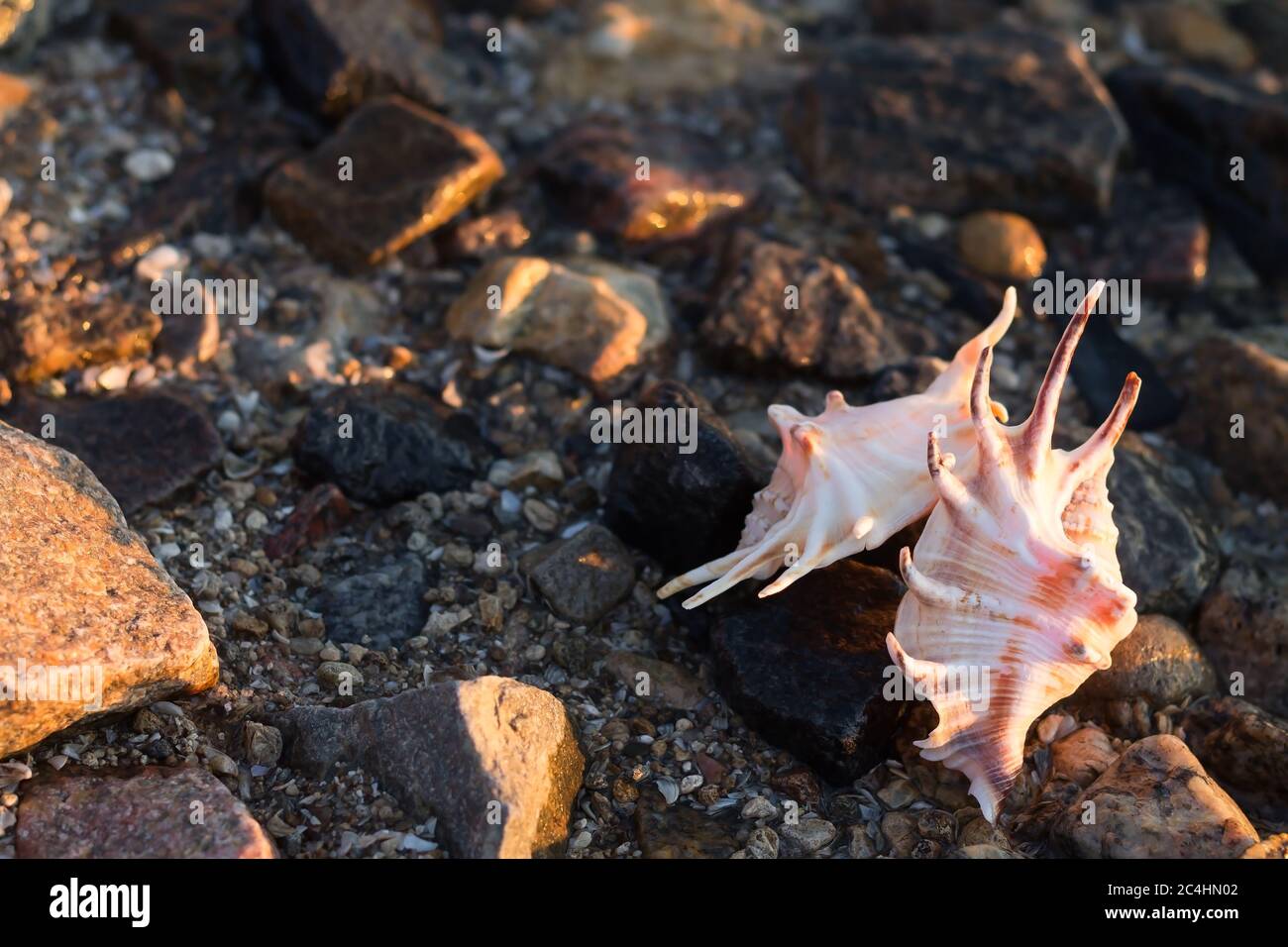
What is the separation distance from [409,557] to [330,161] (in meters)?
2.59

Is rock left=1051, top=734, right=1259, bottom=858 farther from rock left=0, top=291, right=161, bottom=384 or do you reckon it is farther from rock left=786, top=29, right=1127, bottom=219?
rock left=0, top=291, right=161, bottom=384

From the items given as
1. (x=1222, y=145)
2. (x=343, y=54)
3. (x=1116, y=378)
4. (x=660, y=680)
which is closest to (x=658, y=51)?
(x=343, y=54)

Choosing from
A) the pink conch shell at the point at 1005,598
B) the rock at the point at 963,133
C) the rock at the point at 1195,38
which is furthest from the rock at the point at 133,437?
the rock at the point at 1195,38

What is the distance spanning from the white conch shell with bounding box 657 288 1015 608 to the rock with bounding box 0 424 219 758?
188 centimetres

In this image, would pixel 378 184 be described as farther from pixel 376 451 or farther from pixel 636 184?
pixel 376 451

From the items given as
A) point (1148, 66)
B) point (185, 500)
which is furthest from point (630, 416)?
point (1148, 66)

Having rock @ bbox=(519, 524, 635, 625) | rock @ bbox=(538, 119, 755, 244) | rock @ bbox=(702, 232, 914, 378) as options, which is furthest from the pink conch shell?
rock @ bbox=(538, 119, 755, 244)

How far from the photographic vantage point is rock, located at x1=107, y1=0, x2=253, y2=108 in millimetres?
7340

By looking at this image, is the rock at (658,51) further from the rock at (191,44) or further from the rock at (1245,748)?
the rock at (1245,748)

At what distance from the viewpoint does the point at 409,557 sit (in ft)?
17.5

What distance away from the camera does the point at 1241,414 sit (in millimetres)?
6070

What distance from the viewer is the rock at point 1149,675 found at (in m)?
5.02

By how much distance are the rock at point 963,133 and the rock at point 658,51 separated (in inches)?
34.4

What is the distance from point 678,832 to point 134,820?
1881 millimetres
